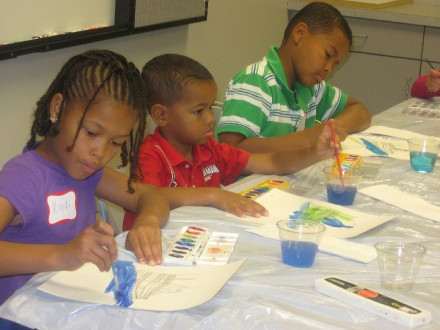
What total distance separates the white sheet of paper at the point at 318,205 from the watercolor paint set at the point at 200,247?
0.43 feet

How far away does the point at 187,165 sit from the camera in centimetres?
Answer: 196

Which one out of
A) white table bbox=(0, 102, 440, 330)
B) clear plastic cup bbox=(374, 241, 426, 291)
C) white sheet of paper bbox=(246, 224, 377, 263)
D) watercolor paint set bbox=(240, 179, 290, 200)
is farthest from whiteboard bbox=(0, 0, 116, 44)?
clear plastic cup bbox=(374, 241, 426, 291)

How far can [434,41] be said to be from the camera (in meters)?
4.27

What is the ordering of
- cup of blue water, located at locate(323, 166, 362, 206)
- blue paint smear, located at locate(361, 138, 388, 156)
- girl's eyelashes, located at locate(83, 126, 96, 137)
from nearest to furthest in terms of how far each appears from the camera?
1. girl's eyelashes, located at locate(83, 126, 96, 137)
2. cup of blue water, located at locate(323, 166, 362, 206)
3. blue paint smear, located at locate(361, 138, 388, 156)

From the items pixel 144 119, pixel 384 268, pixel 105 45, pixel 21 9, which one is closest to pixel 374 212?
pixel 384 268

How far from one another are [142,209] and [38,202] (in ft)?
0.70

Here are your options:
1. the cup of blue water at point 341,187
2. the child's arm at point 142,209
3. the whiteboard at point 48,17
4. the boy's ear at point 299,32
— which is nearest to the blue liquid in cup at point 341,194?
the cup of blue water at point 341,187

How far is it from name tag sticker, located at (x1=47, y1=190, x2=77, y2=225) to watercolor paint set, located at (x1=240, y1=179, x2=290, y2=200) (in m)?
0.40

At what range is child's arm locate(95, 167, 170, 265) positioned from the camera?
129 centimetres

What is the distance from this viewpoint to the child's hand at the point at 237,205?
1.55 metres

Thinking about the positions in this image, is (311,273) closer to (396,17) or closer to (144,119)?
(144,119)

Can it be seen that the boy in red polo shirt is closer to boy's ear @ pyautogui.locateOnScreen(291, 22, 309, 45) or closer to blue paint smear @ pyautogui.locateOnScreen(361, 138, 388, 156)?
blue paint smear @ pyautogui.locateOnScreen(361, 138, 388, 156)

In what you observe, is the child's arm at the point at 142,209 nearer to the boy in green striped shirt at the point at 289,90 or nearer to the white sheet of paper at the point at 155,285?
the white sheet of paper at the point at 155,285

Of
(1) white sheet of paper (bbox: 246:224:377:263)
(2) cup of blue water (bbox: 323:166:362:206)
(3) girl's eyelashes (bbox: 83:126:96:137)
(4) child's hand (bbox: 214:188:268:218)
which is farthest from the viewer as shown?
(2) cup of blue water (bbox: 323:166:362:206)
